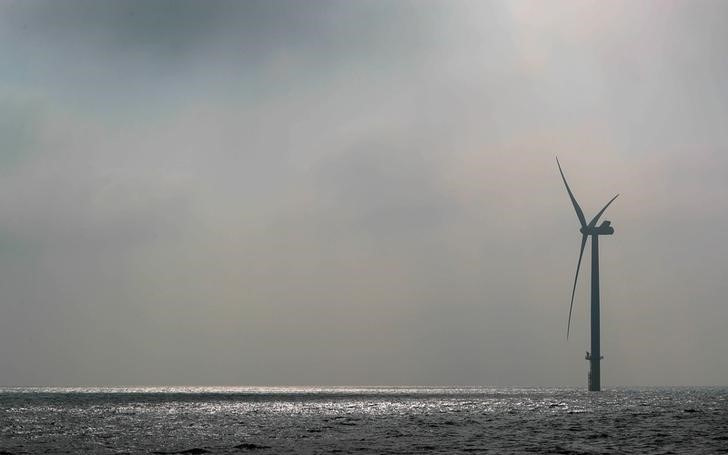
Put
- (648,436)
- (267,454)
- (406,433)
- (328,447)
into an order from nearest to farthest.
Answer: (267,454) → (328,447) → (648,436) → (406,433)

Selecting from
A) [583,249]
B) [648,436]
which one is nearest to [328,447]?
[648,436]

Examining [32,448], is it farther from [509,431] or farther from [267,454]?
[509,431]

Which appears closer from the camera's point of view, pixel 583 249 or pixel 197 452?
pixel 197 452

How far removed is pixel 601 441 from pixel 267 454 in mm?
21565

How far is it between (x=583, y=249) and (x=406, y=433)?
465ft

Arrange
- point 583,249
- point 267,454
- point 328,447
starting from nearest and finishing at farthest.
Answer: point 267,454, point 328,447, point 583,249

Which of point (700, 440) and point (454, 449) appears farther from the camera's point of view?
point (700, 440)

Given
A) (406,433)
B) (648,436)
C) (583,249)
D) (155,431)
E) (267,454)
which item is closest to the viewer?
(267,454)

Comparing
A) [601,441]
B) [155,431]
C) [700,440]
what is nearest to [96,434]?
[155,431]

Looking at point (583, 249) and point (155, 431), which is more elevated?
point (583, 249)

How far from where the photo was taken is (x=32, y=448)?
54281mm

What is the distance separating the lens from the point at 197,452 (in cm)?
5059

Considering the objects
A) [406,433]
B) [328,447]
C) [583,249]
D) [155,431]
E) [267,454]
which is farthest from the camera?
[583,249]

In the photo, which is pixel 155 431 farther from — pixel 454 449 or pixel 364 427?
pixel 454 449
